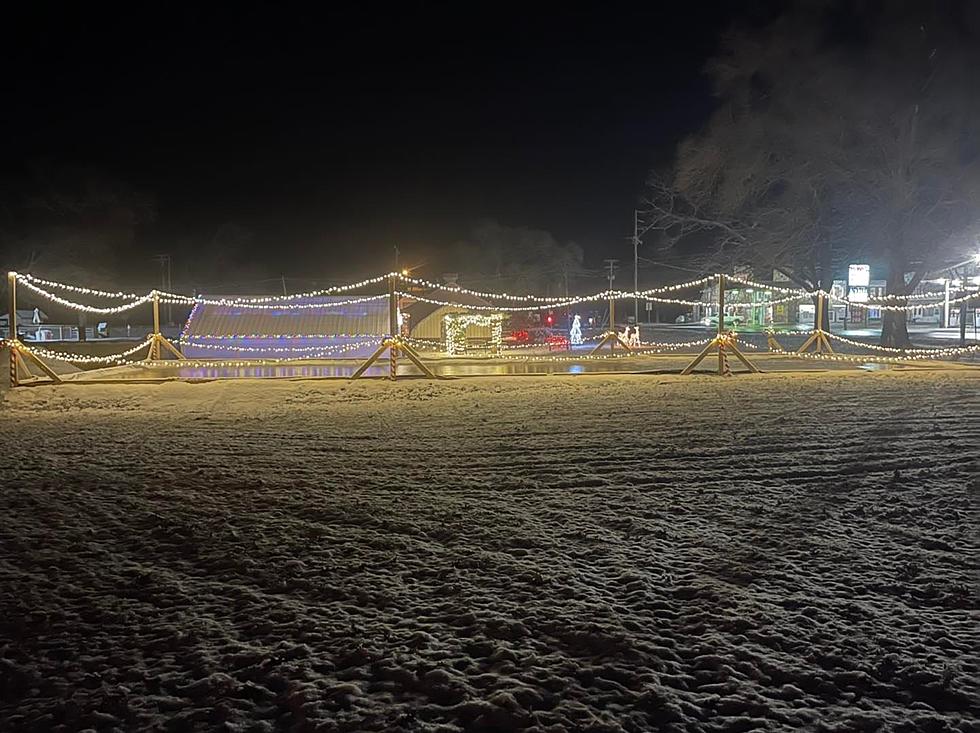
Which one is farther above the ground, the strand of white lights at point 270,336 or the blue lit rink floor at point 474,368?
the strand of white lights at point 270,336

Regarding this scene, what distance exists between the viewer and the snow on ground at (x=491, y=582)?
3.05 metres

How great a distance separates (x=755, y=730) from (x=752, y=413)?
8.50 meters

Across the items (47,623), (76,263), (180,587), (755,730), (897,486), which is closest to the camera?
(755,730)

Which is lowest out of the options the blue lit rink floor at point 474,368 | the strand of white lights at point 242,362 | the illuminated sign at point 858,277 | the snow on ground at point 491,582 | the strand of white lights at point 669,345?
the snow on ground at point 491,582

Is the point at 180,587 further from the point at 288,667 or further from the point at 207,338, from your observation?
the point at 207,338

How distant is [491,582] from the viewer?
4309mm

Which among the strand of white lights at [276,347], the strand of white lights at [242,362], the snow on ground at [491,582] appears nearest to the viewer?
the snow on ground at [491,582]

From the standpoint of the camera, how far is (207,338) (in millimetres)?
25688

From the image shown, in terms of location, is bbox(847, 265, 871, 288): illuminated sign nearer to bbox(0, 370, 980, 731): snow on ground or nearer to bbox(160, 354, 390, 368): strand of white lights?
bbox(160, 354, 390, 368): strand of white lights

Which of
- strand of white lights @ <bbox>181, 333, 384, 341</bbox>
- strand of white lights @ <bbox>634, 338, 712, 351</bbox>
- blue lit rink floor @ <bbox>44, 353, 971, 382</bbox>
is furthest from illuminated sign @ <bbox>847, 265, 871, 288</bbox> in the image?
strand of white lights @ <bbox>181, 333, 384, 341</bbox>

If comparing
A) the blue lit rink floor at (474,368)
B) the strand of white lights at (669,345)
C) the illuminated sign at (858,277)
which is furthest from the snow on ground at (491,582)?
the illuminated sign at (858,277)

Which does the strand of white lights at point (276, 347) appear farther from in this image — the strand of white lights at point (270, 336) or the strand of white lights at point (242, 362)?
the strand of white lights at point (242, 362)

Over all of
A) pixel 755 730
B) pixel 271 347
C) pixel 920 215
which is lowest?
pixel 755 730

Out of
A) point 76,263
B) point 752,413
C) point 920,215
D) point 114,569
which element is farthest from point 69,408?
point 76,263
